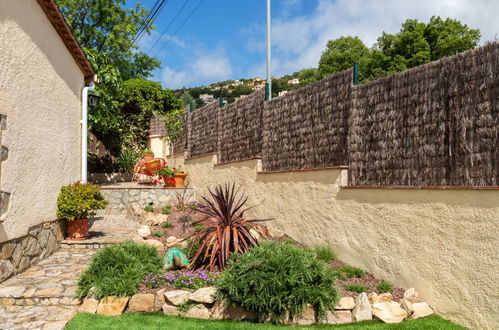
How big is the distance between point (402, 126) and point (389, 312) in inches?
88.2

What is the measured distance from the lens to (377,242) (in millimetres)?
5102

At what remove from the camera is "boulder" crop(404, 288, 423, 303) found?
435 cm

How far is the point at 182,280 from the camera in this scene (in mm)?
4742

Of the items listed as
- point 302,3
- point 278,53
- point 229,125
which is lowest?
point 229,125

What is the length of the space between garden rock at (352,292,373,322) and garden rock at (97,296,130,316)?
2.63 m

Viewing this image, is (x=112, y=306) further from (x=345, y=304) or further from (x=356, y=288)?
(x=356, y=288)

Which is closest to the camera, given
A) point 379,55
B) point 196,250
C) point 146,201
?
point 196,250

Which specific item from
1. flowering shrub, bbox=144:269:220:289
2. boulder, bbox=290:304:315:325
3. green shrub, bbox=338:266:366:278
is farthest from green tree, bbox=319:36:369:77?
boulder, bbox=290:304:315:325

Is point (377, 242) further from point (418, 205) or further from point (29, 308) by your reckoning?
point (29, 308)

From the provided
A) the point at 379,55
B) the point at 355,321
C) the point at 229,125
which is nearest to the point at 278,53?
the point at 229,125

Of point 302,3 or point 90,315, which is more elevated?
point 302,3

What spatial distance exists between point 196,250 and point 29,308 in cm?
224

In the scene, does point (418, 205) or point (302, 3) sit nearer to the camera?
point (418, 205)

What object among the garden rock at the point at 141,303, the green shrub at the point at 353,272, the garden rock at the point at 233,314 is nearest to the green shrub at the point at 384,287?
the green shrub at the point at 353,272
